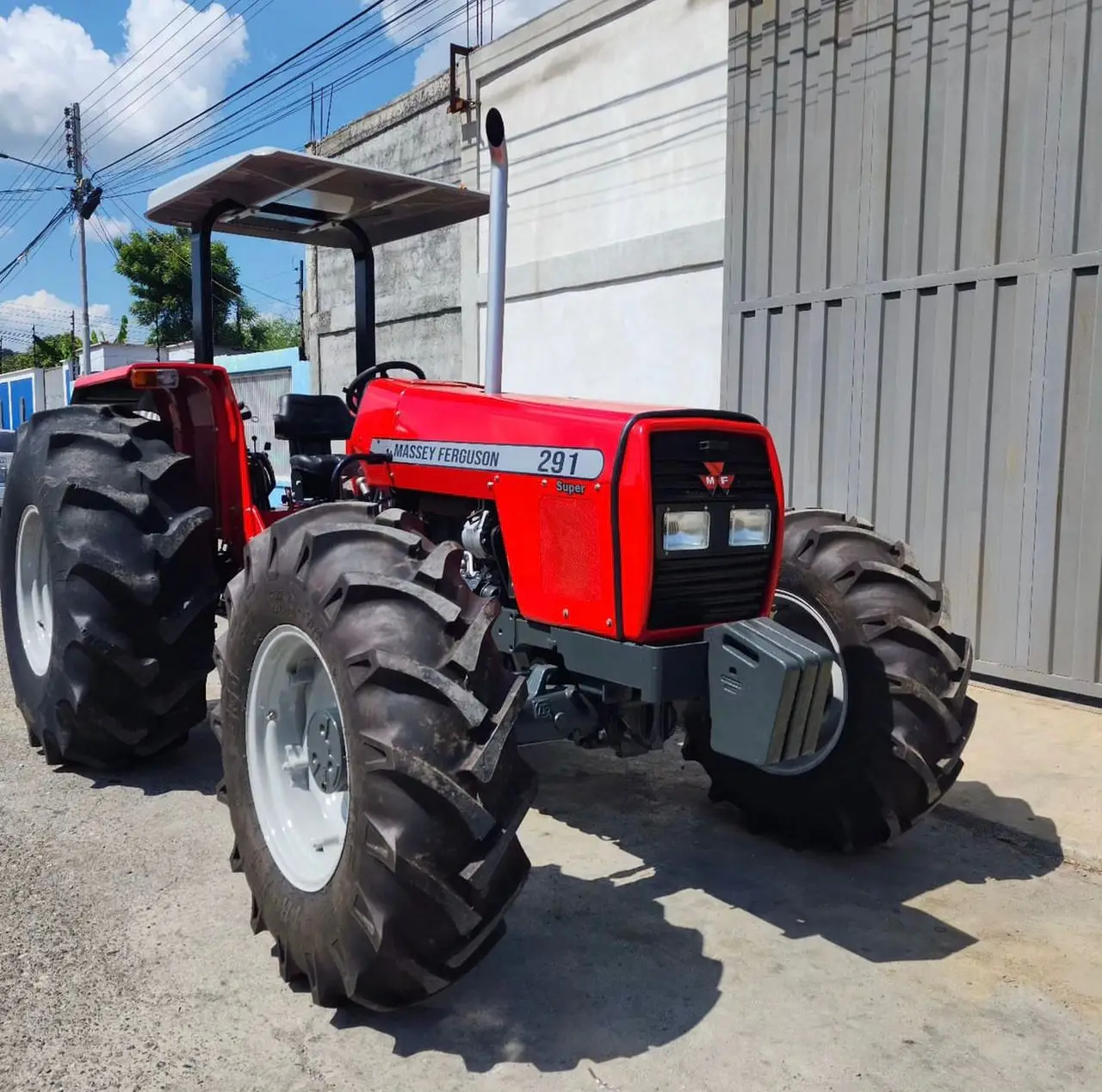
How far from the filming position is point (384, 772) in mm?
2432

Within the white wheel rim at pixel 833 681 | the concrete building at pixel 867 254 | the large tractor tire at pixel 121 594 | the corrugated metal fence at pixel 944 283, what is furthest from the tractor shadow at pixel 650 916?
the concrete building at pixel 867 254

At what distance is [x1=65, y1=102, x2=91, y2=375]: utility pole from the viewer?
24984mm

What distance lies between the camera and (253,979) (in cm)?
288

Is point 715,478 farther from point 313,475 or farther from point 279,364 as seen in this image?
point 279,364

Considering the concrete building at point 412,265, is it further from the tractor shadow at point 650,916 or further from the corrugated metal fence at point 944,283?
the tractor shadow at point 650,916

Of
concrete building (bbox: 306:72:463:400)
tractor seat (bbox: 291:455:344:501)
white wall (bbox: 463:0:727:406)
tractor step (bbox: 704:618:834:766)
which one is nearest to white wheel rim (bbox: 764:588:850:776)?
tractor step (bbox: 704:618:834:766)

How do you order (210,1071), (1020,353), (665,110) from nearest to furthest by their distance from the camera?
1. (210,1071)
2. (1020,353)
3. (665,110)

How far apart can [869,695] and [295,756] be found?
1.85 metres

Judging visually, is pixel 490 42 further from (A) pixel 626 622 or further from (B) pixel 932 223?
(A) pixel 626 622

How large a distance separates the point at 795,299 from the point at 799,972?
195 inches

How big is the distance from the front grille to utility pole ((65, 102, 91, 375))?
24.3 meters

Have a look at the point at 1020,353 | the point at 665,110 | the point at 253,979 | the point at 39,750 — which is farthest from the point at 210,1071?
the point at 665,110

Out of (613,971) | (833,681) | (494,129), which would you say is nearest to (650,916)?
(613,971)

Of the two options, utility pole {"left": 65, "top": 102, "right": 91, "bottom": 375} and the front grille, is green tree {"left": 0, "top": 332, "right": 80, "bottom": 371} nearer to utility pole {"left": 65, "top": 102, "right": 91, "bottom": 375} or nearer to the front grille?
utility pole {"left": 65, "top": 102, "right": 91, "bottom": 375}
